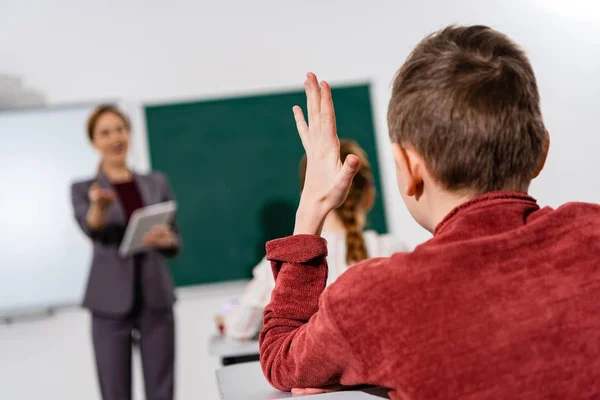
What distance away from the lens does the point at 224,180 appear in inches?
165

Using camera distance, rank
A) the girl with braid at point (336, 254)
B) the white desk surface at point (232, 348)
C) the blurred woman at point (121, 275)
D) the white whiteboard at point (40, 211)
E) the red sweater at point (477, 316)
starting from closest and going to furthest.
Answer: the red sweater at point (477, 316)
the white desk surface at point (232, 348)
the girl with braid at point (336, 254)
the blurred woman at point (121, 275)
the white whiteboard at point (40, 211)

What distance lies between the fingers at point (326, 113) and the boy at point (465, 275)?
0.27 feet

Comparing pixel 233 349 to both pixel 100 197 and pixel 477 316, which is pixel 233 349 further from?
pixel 100 197

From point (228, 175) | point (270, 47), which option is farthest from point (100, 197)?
point (270, 47)

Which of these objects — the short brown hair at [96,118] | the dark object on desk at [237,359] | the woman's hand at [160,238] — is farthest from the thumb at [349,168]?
the short brown hair at [96,118]

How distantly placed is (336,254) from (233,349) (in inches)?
18.2

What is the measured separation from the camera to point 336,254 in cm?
219

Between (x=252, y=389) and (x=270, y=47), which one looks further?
(x=270, y=47)

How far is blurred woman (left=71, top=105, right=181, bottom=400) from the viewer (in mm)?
3418

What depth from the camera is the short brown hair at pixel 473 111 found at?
2.67 feet

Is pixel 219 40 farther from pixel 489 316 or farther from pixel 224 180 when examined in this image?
pixel 489 316

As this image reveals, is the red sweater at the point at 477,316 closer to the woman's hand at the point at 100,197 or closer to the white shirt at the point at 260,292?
the white shirt at the point at 260,292

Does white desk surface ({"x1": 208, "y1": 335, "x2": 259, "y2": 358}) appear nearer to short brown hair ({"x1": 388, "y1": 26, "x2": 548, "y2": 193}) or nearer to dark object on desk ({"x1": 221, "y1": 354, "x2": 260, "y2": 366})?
dark object on desk ({"x1": 221, "y1": 354, "x2": 260, "y2": 366})

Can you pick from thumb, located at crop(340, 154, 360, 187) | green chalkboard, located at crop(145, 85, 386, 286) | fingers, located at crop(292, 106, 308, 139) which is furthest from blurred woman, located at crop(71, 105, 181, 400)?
thumb, located at crop(340, 154, 360, 187)
